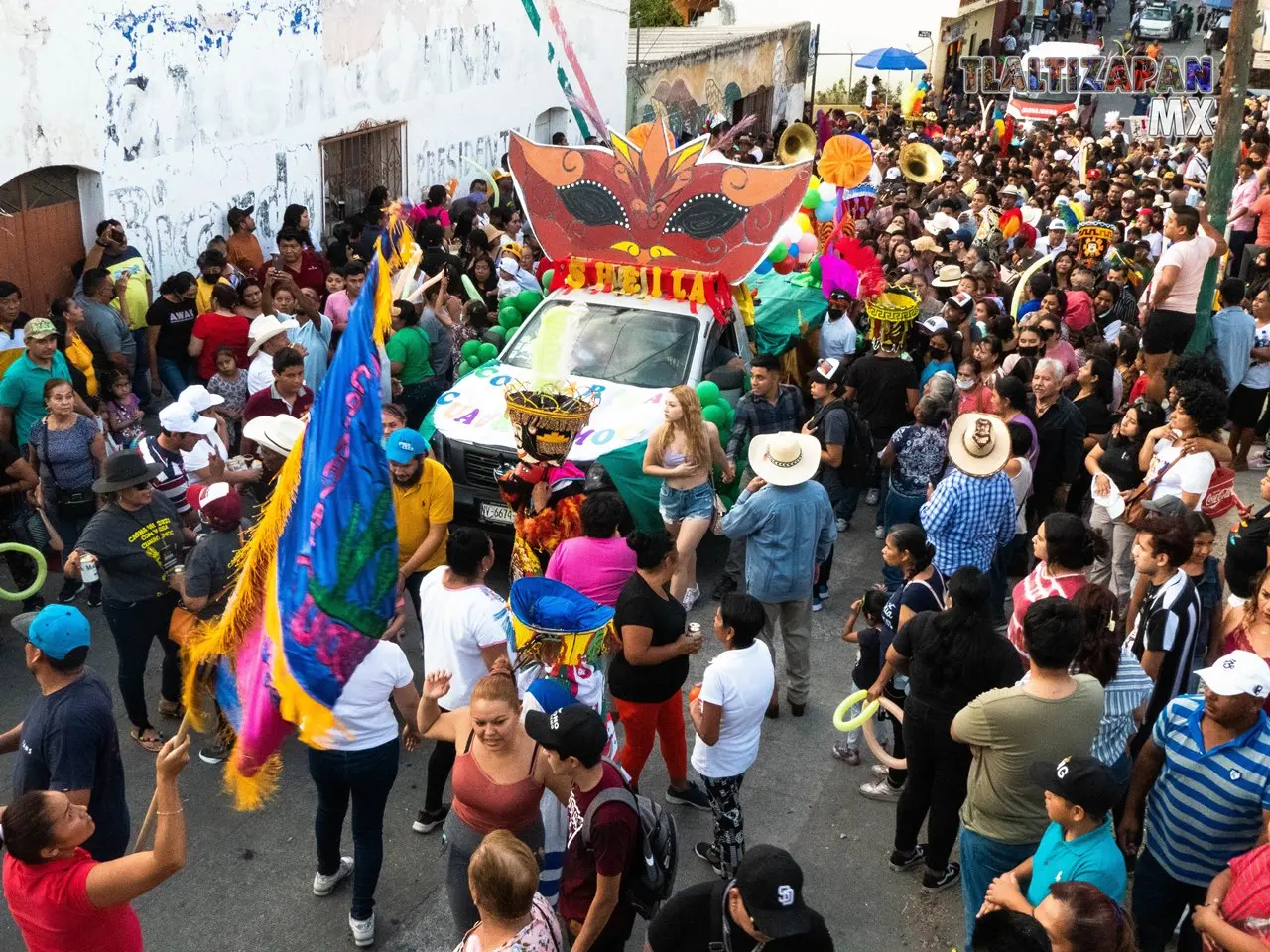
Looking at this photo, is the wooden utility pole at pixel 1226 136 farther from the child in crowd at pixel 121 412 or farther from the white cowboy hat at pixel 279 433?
the child in crowd at pixel 121 412

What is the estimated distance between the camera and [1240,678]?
175 inches

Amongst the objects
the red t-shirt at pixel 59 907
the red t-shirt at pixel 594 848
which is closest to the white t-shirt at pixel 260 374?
the red t-shirt at pixel 59 907

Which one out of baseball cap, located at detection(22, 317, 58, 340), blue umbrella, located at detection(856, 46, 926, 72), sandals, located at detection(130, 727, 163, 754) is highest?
blue umbrella, located at detection(856, 46, 926, 72)

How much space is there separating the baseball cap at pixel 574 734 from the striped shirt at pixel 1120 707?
6.75 ft

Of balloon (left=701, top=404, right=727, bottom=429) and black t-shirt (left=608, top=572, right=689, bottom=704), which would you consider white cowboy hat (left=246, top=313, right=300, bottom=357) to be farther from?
black t-shirt (left=608, top=572, right=689, bottom=704)

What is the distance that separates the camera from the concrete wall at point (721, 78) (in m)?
24.3

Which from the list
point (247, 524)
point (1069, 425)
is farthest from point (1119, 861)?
point (247, 524)

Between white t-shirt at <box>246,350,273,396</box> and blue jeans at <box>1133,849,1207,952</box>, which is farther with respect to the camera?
white t-shirt at <box>246,350,273,396</box>

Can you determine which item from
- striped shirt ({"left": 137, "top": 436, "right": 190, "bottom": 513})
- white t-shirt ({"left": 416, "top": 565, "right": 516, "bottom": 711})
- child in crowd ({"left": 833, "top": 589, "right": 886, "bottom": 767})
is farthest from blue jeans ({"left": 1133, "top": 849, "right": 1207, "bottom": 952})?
striped shirt ({"left": 137, "top": 436, "right": 190, "bottom": 513})

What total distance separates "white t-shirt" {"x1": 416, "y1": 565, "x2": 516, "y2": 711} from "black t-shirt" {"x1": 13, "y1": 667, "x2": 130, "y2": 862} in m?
1.31

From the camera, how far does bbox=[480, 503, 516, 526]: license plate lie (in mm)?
8414

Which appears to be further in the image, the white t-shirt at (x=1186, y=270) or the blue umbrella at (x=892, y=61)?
the blue umbrella at (x=892, y=61)

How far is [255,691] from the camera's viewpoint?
16.2ft

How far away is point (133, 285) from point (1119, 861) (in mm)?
9272
